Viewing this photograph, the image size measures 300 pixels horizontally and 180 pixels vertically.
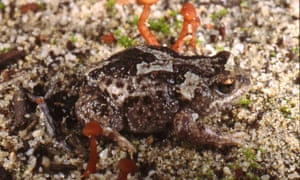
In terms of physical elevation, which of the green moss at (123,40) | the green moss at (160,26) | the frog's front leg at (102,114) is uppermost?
the green moss at (160,26)

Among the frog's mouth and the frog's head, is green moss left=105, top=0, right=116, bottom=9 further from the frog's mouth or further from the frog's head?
the frog's mouth

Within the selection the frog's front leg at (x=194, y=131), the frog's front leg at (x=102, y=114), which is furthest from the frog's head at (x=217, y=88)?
the frog's front leg at (x=102, y=114)

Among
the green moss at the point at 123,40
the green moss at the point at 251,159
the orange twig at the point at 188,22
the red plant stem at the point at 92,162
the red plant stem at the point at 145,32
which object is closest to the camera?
the red plant stem at the point at 92,162

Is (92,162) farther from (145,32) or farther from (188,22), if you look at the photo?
(188,22)

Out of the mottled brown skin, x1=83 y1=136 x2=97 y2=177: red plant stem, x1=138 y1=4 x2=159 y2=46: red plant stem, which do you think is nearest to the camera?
x1=83 y1=136 x2=97 y2=177: red plant stem

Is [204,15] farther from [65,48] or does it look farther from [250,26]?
[65,48]

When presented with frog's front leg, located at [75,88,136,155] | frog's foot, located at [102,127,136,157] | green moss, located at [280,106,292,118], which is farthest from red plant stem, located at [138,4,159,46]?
green moss, located at [280,106,292,118]

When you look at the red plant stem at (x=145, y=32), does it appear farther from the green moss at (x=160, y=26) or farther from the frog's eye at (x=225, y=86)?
the frog's eye at (x=225, y=86)

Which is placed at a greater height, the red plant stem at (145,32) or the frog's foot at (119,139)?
the red plant stem at (145,32)

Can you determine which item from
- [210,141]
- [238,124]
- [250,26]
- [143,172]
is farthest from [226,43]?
[143,172]

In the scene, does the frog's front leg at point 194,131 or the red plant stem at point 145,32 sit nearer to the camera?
the frog's front leg at point 194,131
